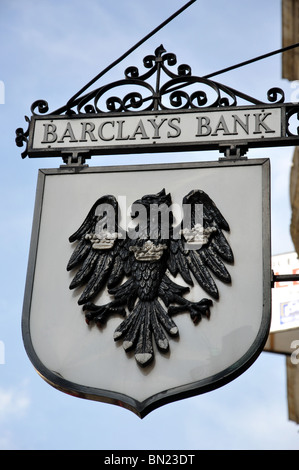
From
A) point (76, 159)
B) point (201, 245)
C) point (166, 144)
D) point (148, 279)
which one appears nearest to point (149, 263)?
point (148, 279)

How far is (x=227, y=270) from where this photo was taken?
6516mm

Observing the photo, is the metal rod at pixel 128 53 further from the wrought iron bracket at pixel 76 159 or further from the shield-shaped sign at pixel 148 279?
the shield-shaped sign at pixel 148 279

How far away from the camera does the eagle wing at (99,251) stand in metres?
6.63

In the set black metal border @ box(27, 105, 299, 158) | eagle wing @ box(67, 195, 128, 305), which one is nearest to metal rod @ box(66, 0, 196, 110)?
black metal border @ box(27, 105, 299, 158)

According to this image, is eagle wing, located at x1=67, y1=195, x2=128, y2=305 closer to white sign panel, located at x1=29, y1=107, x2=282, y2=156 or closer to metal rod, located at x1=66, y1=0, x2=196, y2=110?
white sign panel, located at x1=29, y1=107, x2=282, y2=156

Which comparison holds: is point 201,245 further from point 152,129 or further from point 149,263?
point 152,129

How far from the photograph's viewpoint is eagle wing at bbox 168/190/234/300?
6504mm

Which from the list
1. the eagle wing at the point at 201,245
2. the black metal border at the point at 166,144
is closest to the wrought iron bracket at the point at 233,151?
the black metal border at the point at 166,144

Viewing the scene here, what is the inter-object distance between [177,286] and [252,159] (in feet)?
3.63

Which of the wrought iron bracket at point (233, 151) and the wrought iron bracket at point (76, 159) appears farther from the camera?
the wrought iron bracket at point (76, 159)

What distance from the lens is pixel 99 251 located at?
22.3 feet

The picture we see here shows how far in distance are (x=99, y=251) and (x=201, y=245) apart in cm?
70
